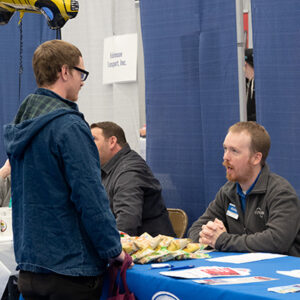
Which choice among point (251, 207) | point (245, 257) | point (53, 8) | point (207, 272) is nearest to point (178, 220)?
point (251, 207)

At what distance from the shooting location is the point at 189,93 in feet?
12.7

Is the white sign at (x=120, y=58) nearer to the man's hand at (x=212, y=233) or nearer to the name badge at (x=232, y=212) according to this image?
the name badge at (x=232, y=212)

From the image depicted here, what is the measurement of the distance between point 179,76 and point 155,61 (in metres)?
0.22

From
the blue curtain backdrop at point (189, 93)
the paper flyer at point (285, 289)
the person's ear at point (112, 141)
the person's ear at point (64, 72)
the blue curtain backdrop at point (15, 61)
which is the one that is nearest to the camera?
the paper flyer at point (285, 289)

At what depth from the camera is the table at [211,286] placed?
1.66m

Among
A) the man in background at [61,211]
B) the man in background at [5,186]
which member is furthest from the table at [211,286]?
the man in background at [5,186]

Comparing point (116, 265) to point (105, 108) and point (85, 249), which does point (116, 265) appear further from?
point (105, 108)

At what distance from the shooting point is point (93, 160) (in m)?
1.91

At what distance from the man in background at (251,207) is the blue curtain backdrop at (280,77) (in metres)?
0.63

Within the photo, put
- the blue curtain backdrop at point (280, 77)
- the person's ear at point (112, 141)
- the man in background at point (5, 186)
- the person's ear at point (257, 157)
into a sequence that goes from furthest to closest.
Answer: the man in background at point (5, 186) → the person's ear at point (112, 141) → the blue curtain backdrop at point (280, 77) → the person's ear at point (257, 157)

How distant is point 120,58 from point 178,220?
1.49m

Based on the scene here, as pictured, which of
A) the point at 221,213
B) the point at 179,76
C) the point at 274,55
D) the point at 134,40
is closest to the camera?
the point at 221,213

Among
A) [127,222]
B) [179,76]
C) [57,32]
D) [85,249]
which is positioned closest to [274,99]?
[179,76]

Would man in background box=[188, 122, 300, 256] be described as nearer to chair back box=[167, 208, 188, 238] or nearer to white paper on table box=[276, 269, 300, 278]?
white paper on table box=[276, 269, 300, 278]
